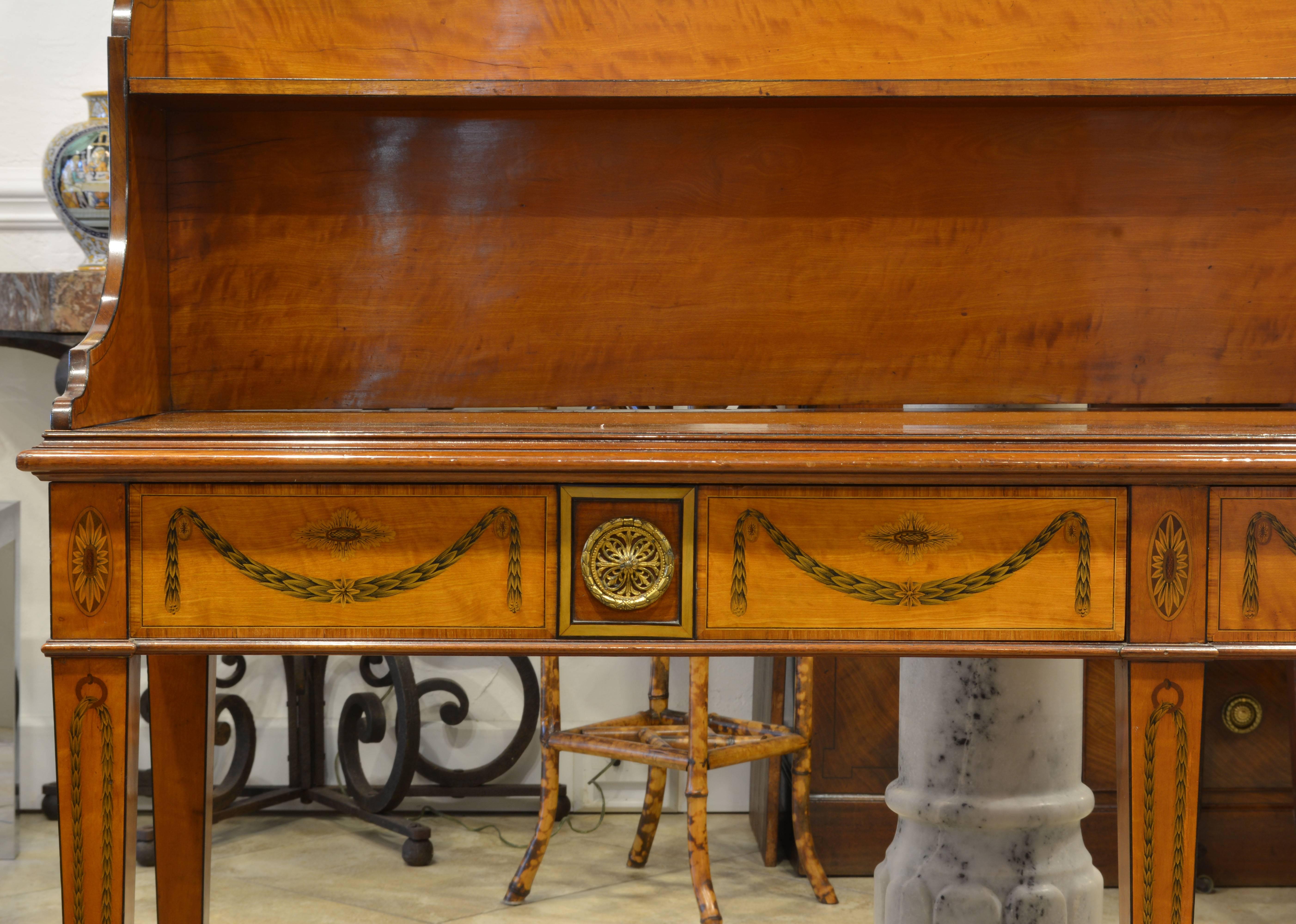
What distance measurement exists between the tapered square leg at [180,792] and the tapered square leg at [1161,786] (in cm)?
93

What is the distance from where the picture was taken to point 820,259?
142 centimetres

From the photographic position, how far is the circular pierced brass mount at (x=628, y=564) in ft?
3.27

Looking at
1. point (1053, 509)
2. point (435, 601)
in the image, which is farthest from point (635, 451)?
point (1053, 509)

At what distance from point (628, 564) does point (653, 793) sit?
1.24 m

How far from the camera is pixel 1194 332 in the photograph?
56.0 inches

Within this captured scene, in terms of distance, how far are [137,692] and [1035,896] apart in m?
0.98

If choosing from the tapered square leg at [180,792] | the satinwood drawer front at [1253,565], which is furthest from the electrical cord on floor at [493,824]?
the satinwood drawer front at [1253,565]

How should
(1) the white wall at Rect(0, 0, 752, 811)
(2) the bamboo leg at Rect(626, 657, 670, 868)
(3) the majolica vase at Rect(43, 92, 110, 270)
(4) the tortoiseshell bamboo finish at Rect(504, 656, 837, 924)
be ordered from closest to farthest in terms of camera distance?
(3) the majolica vase at Rect(43, 92, 110, 270), (4) the tortoiseshell bamboo finish at Rect(504, 656, 837, 924), (2) the bamboo leg at Rect(626, 657, 670, 868), (1) the white wall at Rect(0, 0, 752, 811)

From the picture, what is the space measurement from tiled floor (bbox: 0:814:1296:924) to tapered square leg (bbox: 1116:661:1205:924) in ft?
3.21

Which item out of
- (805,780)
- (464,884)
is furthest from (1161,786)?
(464,884)

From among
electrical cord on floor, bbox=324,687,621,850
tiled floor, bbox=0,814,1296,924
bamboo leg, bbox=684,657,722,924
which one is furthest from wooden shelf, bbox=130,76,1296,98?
electrical cord on floor, bbox=324,687,621,850

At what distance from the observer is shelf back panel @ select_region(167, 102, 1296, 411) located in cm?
142

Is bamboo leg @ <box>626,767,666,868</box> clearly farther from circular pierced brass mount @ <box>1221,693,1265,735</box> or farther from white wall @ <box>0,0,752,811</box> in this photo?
circular pierced brass mount @ <box>1221,693,1265,735</box>

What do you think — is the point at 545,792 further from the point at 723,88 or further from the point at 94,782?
the point at 723,88
